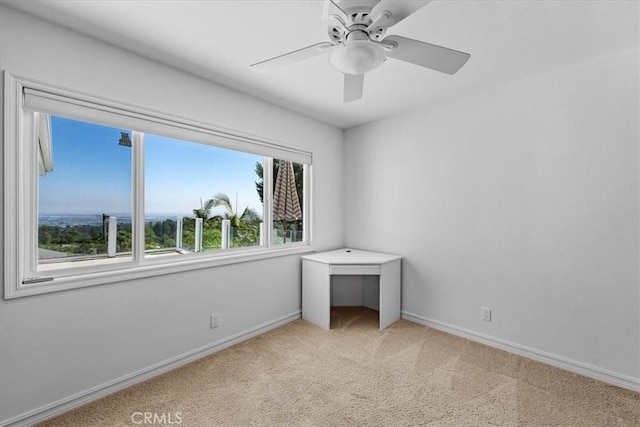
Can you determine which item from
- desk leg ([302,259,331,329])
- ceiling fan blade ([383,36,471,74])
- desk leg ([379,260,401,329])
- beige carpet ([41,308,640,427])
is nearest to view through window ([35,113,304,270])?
desk leg ([302,259,331,329])

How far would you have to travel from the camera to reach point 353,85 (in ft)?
6.11

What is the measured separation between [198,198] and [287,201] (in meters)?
1.05

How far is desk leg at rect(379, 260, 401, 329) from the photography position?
120 inches

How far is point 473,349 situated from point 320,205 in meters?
2.13

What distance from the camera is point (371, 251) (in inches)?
143

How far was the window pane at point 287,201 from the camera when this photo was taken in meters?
3.29

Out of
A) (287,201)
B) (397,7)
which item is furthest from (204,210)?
(397,7)

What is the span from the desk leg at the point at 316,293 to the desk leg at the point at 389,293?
0.56 meters

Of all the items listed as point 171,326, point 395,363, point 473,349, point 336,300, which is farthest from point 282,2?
point 336,300

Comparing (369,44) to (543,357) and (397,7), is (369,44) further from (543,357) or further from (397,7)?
(543,357)

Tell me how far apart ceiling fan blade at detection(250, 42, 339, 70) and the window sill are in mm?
1617

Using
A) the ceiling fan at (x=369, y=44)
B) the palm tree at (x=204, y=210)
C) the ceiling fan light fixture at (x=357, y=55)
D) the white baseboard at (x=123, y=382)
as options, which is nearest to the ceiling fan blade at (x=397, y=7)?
the ceiling fan at (x=369, y=44)

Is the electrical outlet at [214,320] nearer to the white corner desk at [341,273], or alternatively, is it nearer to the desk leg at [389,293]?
the white corner desk at [341,273]

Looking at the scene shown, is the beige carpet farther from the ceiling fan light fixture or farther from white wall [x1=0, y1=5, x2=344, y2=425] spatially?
the ceiling fan light fixture
